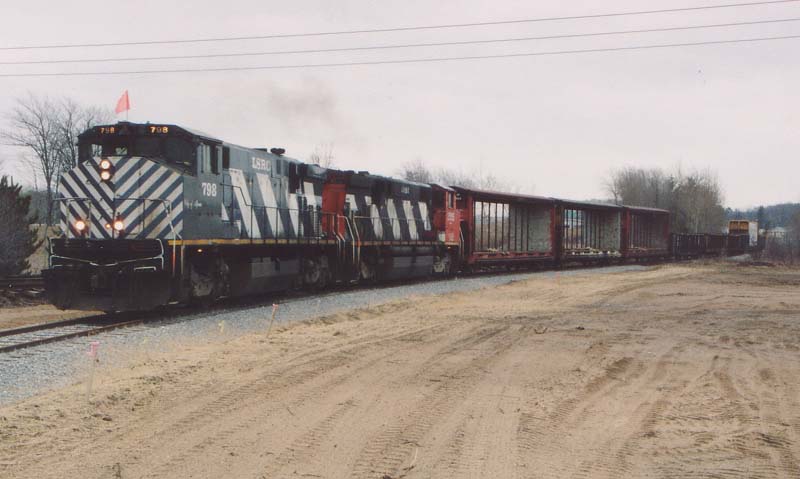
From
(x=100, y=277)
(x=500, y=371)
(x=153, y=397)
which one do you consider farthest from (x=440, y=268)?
(x=153, y=397)

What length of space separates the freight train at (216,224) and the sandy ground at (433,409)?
349cm

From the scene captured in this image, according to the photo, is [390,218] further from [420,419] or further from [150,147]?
[420,419]

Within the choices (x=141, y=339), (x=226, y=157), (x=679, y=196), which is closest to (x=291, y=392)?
(x=141, y=339)

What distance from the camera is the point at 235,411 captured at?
6348mm

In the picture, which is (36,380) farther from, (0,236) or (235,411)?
(0,236)

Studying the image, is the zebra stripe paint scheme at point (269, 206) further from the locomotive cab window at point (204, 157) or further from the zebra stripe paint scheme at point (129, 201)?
the zebra stripe paint scheme at point (129, 201)

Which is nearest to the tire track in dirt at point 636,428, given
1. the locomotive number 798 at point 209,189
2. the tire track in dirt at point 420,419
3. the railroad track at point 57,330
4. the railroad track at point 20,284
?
the tire track in dirt at point 420,419

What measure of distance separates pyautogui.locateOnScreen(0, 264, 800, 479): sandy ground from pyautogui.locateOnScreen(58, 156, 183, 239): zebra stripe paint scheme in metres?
3.85

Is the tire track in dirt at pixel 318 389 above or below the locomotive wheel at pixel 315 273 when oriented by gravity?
below

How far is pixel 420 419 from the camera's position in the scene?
20.2ft

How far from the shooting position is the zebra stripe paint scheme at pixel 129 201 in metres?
13.1

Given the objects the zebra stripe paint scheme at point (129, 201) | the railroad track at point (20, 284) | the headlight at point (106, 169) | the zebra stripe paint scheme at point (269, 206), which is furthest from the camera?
the railroad track at point (20, 284)

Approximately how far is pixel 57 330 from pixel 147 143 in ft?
13.5

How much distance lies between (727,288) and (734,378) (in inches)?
599
